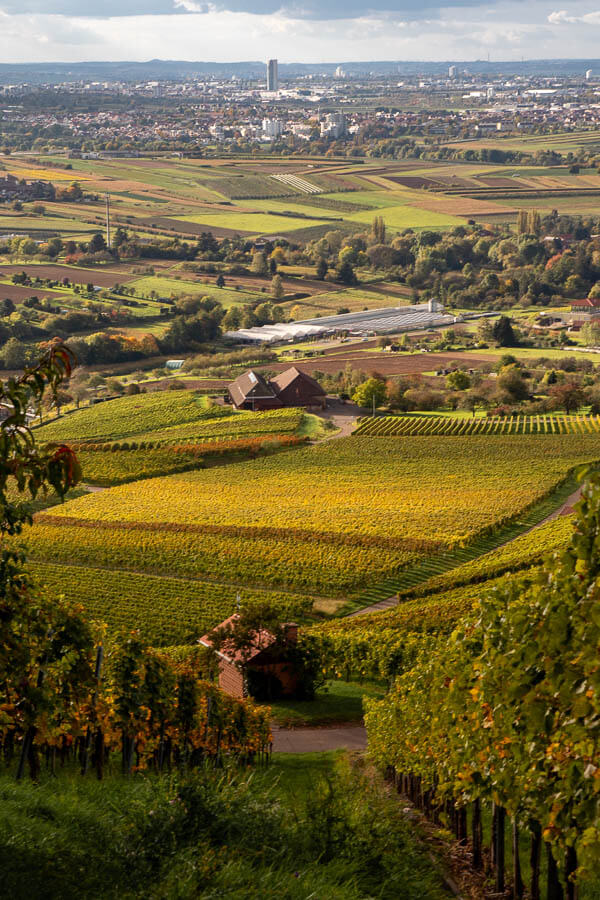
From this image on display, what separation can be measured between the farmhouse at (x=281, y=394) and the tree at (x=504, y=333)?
3263 cm

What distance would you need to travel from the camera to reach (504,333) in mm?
108500

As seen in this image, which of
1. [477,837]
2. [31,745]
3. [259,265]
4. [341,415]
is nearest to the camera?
[477,837]

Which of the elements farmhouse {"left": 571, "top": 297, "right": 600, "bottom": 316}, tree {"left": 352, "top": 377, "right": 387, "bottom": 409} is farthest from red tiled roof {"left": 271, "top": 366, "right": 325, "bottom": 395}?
farmhouse {"left": 571, "top": 297, "right": 600, "bottom": 316}

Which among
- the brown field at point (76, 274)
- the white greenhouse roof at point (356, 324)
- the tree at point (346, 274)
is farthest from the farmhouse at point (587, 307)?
the brown field at point (76, 274)

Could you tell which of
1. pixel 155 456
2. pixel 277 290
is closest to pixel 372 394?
pixel 155 456

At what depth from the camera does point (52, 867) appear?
9609mm

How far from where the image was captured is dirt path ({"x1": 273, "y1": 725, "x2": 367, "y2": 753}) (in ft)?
83.6

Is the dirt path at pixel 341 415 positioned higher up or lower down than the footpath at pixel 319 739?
lower down

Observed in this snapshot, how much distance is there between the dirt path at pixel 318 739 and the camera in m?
25.5

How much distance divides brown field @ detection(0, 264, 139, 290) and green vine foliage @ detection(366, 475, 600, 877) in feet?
420

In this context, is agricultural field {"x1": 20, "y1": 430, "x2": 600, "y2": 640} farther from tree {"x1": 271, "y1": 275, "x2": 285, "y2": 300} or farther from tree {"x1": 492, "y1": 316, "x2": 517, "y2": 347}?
tree {"x1": 271, "y1": 275, "x2": 285, "y2": 300}

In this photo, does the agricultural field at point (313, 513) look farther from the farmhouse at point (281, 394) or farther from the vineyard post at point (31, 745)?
the vineyard post at point (31, 745)

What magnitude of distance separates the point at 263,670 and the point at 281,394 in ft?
169

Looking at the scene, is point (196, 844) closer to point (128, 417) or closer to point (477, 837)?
point (477, 837)
